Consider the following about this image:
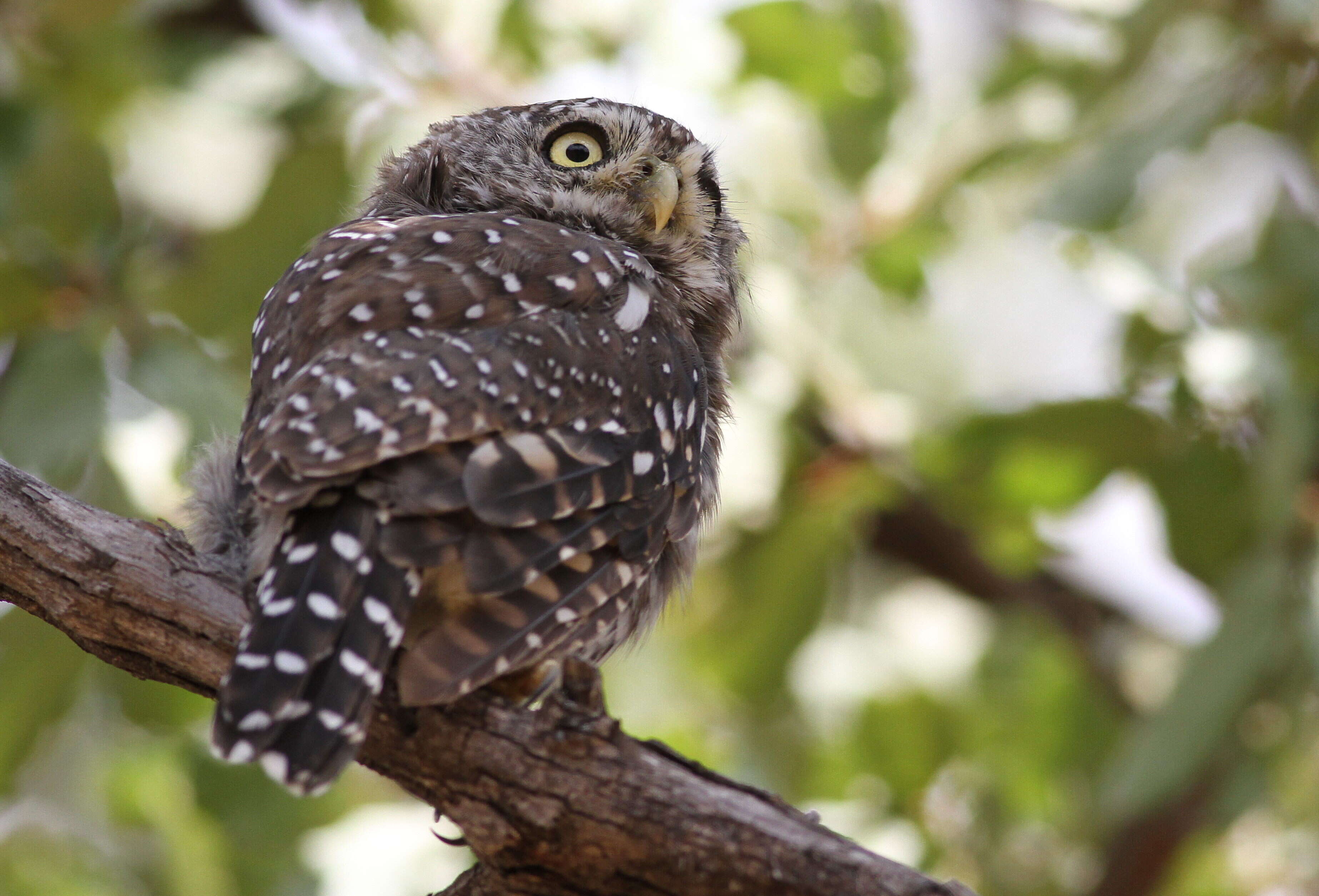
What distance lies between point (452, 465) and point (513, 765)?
1.68ft

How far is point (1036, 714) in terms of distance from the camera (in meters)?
5.20

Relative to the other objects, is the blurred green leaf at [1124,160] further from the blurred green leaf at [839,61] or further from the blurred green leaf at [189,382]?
the blurred green leaf at [189,382]

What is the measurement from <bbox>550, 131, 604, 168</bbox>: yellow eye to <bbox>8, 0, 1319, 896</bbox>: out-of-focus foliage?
82 cm

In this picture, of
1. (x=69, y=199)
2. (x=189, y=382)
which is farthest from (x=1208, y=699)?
(x=69, y=199)

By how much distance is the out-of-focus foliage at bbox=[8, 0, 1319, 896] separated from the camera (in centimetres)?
397

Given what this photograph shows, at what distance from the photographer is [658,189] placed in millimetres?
3555

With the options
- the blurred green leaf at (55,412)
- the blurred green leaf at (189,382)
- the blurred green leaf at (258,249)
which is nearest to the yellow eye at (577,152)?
the blurred green leaf at (258,249)

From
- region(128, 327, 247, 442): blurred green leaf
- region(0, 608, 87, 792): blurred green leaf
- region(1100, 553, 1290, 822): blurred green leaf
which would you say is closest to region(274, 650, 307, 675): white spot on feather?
region(128, 327, 247, 442): blurred green leaf

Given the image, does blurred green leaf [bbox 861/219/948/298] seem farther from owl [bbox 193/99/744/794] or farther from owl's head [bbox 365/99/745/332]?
owl [bbox 193/99/744/794]

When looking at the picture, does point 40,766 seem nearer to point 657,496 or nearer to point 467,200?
point 467,200

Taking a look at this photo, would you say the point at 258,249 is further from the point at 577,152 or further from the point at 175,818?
the point at 175,818

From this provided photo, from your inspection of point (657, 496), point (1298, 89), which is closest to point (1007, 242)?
point (1298, 89)

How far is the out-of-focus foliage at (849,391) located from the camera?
397 centimetres

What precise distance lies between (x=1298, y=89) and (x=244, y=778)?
4.06m
